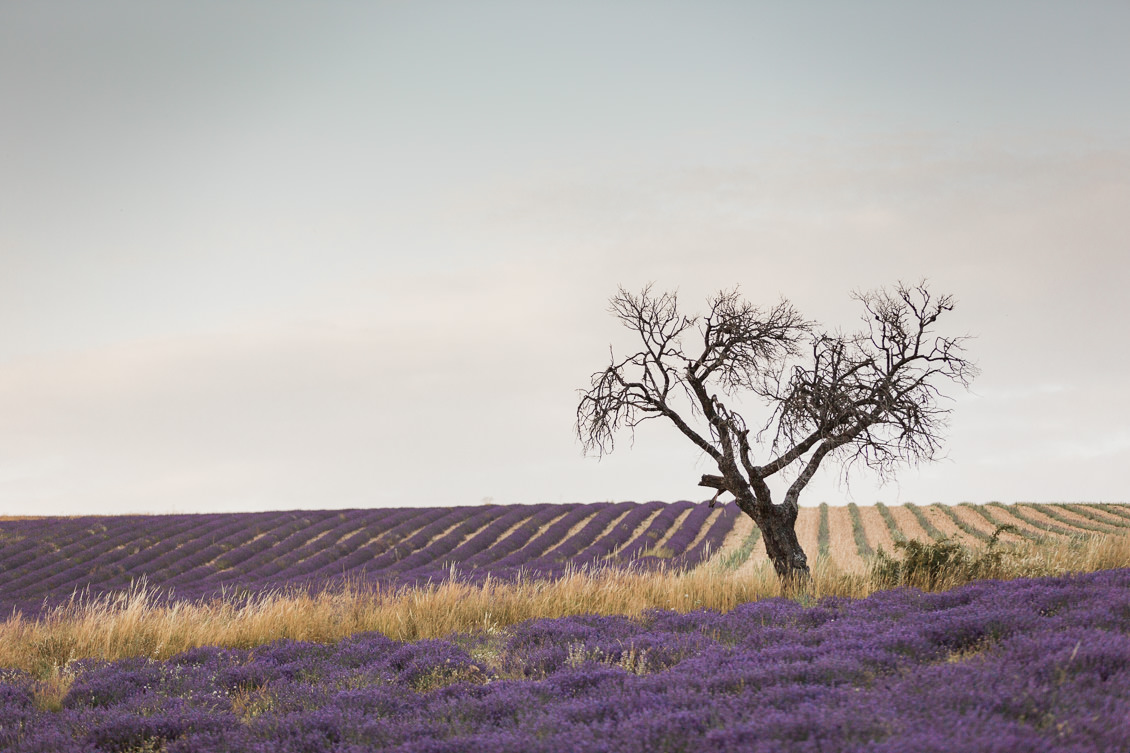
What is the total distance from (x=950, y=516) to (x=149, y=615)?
1091 inches

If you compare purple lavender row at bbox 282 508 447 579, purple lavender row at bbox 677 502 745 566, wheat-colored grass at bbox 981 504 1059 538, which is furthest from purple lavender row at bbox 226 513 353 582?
wheat-colored grass at bbox 981 504 1059 538

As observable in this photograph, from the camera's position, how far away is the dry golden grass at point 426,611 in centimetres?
1021

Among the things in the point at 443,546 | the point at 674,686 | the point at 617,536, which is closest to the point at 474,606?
the point at 674,686

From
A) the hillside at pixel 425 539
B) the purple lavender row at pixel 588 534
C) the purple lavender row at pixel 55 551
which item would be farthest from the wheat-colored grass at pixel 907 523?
the purple lavender row at pixel 55 551

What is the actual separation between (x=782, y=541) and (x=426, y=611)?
17.8 ft

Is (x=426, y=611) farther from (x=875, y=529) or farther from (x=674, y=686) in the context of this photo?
(x=875, y=529)

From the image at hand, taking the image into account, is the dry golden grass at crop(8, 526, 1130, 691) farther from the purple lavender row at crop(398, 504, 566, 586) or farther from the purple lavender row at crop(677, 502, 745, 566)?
the purple lavender row at crop(677, 502, 745, 566)

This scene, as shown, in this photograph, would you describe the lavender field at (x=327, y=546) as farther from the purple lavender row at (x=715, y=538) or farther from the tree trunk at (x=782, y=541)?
the tree trunk at (x=782, y=541)

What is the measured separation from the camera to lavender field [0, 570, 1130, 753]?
13.7 ft

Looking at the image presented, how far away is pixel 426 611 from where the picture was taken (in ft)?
34.7

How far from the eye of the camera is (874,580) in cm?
1138

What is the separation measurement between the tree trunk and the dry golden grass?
0.53 metres

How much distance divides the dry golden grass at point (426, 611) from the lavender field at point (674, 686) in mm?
1077

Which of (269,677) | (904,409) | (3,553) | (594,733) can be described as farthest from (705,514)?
(594,733)
